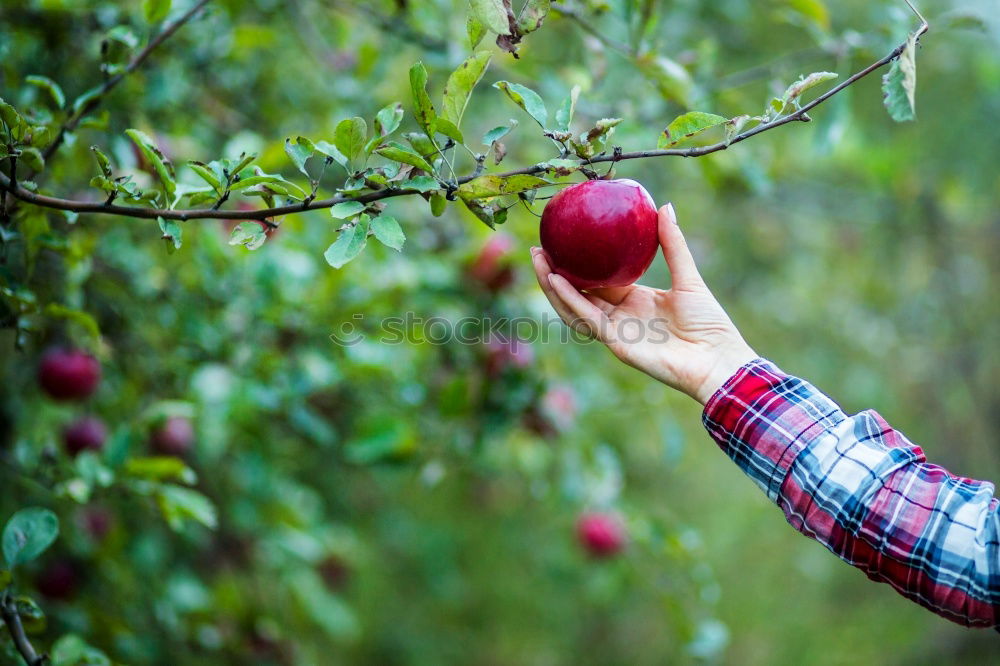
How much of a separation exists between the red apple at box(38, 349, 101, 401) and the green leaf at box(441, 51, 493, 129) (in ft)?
4.37

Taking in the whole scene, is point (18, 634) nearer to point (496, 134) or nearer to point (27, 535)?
point (27, 535)

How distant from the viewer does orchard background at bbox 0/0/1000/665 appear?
A: 4.39 feet

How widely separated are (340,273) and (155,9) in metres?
0.72

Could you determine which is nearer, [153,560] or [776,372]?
[776,372]

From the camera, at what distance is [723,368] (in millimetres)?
1249

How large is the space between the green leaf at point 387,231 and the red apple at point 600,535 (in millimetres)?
1625

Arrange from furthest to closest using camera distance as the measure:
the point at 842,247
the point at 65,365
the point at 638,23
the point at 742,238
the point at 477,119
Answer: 1. the point at 842,247
2. the point at 742,238
3. the point at 477,119
4. the point at 65,365
5. the point at 638,23

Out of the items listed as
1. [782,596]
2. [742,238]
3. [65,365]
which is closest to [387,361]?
[65,365]

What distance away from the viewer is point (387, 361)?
2088 millimetres

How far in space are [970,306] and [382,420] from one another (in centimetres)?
385

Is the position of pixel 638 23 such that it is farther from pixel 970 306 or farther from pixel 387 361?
pixel 970 306

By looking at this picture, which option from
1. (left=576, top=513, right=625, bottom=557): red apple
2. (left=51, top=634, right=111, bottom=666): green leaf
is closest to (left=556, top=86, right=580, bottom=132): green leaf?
(left=51, top=634, right=111, bottom=666): green leaf

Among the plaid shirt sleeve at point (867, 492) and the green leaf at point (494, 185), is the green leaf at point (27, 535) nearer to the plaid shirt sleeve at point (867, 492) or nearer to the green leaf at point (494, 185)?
the green leaf at point (494, 185)

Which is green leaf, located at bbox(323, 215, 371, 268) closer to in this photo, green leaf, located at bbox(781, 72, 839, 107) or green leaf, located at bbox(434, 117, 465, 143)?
green leaf, located at bbox(434, 117, 465, 143)
